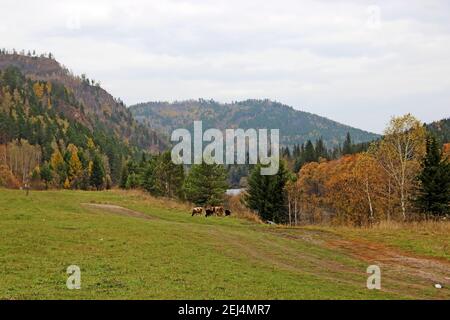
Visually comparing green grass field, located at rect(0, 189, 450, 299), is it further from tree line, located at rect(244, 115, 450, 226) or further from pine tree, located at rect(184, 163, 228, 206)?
pine tree, located at rect(184, 163, 228, 206)

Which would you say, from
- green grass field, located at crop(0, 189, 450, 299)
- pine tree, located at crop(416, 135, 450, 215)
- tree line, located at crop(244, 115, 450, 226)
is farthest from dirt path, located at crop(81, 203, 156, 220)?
pine tree, located at crop(416, 135, 450, 215)

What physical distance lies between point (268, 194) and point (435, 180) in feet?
88.4

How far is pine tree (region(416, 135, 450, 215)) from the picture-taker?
154ft

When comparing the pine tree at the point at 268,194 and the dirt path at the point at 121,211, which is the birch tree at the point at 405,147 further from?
the dirt path at the point at 121,211

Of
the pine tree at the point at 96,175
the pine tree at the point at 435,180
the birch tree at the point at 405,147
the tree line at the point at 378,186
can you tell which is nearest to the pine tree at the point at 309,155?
the tree line at the point at 378,186

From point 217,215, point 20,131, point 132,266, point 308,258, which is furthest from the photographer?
point 20,131

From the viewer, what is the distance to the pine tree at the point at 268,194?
69875 mm

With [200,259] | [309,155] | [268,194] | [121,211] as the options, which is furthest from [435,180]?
[309,155]

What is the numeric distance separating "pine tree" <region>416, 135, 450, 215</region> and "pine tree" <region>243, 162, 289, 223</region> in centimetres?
2534
